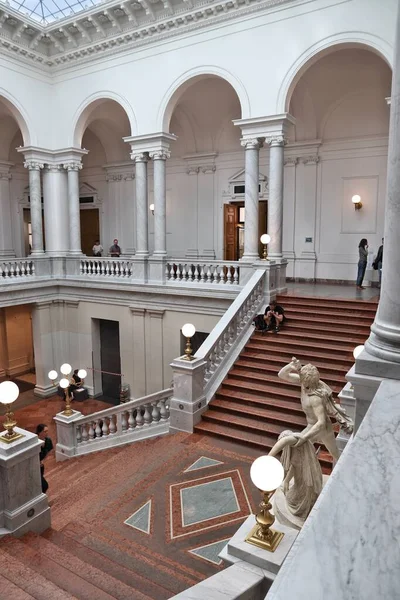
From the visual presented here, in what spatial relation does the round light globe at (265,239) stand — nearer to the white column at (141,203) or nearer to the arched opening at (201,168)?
the white column at (141,203)

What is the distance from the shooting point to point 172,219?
1909 cm

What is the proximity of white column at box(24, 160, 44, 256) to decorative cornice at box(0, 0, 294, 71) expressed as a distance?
3.53 m

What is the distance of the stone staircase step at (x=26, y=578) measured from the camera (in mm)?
3976

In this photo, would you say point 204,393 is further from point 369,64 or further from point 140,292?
point 369,64

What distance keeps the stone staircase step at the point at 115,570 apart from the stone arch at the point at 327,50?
10.7 metres

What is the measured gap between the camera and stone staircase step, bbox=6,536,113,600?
418cm

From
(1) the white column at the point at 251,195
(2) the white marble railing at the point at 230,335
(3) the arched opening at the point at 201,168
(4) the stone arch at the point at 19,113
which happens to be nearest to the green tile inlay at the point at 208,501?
(2) the white marble railing at the point at 230,335

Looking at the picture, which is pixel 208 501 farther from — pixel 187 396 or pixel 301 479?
pixel 187 396

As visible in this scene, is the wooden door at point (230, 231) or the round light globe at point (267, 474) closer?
the round light globe at point (267, 474)

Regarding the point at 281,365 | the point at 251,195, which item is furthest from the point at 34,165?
the point at 281,365

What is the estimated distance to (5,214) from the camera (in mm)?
20391

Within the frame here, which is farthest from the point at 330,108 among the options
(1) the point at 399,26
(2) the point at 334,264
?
(1) the point at 399,26

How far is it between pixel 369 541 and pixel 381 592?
265 mm

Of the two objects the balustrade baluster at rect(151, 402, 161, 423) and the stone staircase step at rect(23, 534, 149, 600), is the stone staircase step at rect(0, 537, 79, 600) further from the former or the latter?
the balustrade baluster at rect(151, 402, 161, 423)
